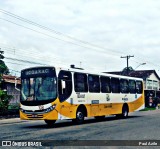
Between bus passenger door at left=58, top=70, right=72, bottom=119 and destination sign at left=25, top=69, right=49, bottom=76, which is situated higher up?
destination sign at left=25, top=69, right=49, bottom=76

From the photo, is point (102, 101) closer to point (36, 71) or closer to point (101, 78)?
point (101, 78)

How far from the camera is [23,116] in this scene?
17.2 m

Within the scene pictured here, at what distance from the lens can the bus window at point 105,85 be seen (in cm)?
2120

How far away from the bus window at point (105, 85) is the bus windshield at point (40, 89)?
5.34m

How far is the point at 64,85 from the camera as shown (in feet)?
55.7

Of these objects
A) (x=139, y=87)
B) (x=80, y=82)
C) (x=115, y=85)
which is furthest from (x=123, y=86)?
(x=80, y=82)

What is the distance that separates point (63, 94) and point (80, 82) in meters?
2.02

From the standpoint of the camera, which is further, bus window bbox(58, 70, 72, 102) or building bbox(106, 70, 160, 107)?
building bbox(106, 70, 160, 107)

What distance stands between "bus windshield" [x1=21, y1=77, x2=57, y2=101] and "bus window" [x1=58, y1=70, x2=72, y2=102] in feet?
1.13

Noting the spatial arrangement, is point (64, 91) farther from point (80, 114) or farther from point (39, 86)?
point (80, 114)

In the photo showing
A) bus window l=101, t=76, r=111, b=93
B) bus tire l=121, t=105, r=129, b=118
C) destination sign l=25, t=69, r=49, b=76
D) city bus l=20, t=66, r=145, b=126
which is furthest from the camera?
bus tire l=121, t=105, r=129, b=118

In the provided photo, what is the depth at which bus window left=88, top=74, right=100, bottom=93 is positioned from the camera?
19766 mm

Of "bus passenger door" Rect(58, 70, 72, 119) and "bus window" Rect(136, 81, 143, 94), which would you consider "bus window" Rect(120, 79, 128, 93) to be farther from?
"bus passenger door" Rect(58, 70, 72, 119)

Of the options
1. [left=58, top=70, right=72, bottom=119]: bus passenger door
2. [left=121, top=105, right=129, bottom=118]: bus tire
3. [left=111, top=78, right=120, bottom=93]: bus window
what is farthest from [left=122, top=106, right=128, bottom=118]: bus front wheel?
[left=58, top=70, right=72, bottom=119]: bus passenger door
